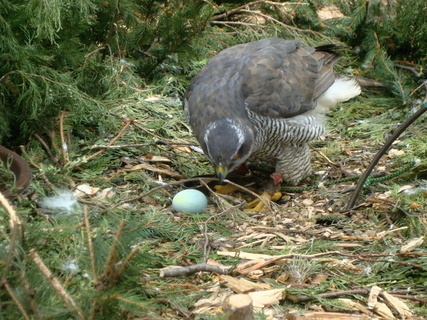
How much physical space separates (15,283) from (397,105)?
5457 mm

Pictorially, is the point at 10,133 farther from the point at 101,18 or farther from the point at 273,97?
the point at 273,97

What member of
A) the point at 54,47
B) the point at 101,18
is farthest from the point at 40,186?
the point at 101,18

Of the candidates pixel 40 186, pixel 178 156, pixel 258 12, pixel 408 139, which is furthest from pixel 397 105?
pixel 40 186

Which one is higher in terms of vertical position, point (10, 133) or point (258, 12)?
point (258, 12)

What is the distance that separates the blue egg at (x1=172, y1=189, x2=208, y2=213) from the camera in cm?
451

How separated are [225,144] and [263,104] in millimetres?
598

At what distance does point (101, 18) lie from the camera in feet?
19.5

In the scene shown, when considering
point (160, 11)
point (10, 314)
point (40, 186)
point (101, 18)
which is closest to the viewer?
point (10, 314)

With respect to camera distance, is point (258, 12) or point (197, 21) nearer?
point (197, 21)

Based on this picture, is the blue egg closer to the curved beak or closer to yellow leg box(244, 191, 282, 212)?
the curved beak

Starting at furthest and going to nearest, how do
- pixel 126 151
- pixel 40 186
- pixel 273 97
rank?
pixel 126 151 < pixel 273 97 < pixel 40 186

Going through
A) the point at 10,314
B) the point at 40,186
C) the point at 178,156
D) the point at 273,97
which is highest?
the point at 10,314

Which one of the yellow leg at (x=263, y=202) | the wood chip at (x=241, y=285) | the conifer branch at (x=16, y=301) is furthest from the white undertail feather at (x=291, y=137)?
the conifer branch at (x=16, y=301)

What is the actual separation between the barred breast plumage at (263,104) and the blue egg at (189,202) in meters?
0.24
